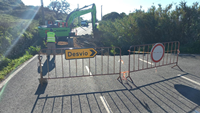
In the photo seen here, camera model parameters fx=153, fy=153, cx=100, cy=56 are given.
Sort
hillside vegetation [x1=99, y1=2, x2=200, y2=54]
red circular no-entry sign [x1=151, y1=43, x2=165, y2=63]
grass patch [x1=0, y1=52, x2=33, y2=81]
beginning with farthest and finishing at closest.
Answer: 1. hillside vegetation [x1=99, y1=2, x2=200, y2=54]
2. grass patch [x1=0, y1=52, x2=33, y2=81]
3. red circular no-entry sign [x1=151, y1=43, x2=165, y2=63]

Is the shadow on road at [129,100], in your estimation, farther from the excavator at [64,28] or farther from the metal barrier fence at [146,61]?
the excavator at [64,28]

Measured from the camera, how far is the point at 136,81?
6852mm

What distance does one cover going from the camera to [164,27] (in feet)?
48.8

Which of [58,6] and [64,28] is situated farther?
[58,6]

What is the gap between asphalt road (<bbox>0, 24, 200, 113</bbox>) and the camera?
472 cm

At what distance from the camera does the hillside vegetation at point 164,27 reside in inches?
546

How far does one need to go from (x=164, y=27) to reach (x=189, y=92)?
1048 cm

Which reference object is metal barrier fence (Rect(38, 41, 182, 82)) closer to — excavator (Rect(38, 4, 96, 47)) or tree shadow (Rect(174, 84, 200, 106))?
tree shadow (Rect(174, 84, 200, 106))

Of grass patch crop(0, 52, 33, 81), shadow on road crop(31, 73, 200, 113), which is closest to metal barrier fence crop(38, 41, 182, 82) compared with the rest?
shadow on road crop(31, 73, 200, 113)

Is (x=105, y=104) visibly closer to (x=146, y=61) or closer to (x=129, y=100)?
(x=129, y=100)

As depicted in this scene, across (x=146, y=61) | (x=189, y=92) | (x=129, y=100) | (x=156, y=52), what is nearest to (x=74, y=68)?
(x=129, y=100)

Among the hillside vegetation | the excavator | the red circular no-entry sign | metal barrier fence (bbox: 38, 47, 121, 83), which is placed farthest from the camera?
the excavator

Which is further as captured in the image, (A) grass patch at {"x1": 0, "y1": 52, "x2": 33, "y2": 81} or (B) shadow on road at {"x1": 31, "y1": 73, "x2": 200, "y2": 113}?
(A) grass patch at {"x1": 0, "y1": 52, "x2": 33, "y2": 81}

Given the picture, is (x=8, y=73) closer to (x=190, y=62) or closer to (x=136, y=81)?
(x=136, y=81)
